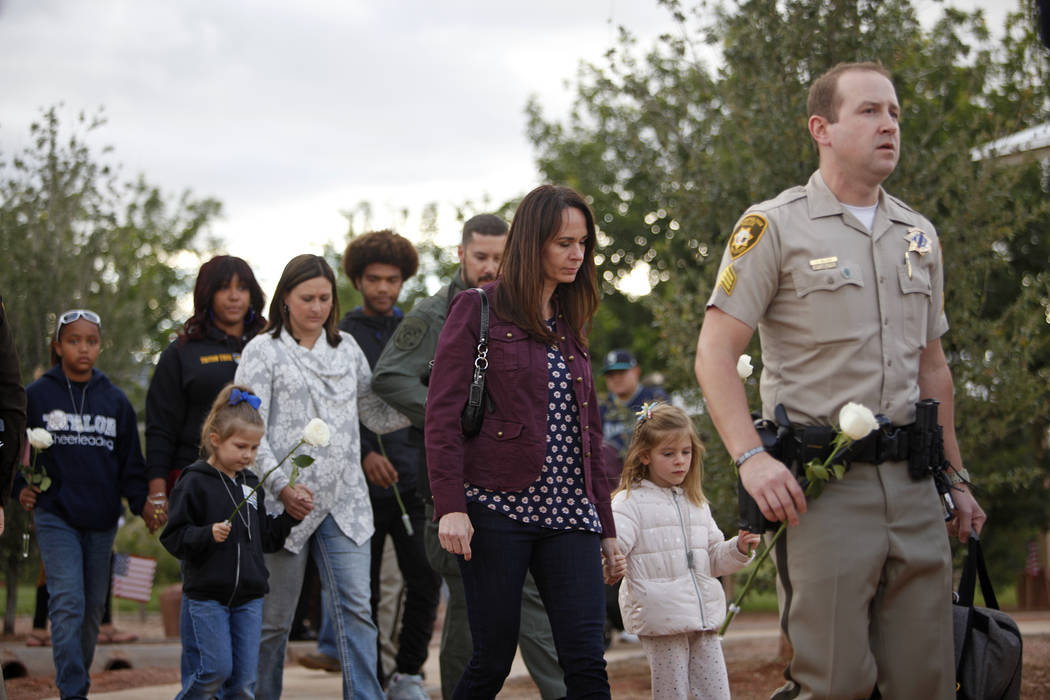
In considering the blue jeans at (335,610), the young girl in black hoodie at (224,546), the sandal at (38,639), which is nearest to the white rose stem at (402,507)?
the blue jeans at (335,610)

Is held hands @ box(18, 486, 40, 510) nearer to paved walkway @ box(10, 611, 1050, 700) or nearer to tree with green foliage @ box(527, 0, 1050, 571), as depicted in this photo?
paved walkway @ box(10, 611, 1050, 700)

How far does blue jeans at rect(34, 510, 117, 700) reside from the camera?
6414mm

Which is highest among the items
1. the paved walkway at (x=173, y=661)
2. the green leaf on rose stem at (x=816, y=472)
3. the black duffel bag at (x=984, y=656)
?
the green leaf on rose stem at (x=816, y=472)

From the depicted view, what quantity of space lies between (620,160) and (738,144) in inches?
684

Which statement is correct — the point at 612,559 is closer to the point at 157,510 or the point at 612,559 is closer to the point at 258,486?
the point at 258,486

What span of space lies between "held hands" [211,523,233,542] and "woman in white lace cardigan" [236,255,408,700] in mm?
330

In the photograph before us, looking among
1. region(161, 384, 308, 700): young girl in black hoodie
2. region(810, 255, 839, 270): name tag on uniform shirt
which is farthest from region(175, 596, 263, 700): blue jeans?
region(810, 255, 839, 270): name tag on uniform shirt

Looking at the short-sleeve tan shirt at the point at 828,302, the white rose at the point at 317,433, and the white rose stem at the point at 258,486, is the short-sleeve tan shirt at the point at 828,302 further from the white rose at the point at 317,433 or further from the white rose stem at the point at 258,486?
the white rose stem at the point at 258,486

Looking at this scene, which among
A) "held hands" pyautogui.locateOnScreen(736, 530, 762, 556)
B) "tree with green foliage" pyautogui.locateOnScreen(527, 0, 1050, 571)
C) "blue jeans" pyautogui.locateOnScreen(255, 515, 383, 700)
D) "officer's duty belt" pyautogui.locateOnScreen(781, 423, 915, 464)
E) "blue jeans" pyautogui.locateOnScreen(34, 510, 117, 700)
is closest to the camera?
"officer's duty belt" pyautogui.locateOnScreen(781, 423, 915, 464)

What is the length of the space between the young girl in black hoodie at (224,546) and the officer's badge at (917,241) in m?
2.89

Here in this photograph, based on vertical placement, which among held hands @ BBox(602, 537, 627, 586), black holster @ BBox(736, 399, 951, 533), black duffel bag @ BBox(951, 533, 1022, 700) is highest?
black holster @ BBox(736, 399, 951, 533)

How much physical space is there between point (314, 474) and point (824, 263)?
2712mm

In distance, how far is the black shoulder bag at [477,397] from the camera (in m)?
→ 4.52

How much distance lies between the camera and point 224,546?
17.9 feet
